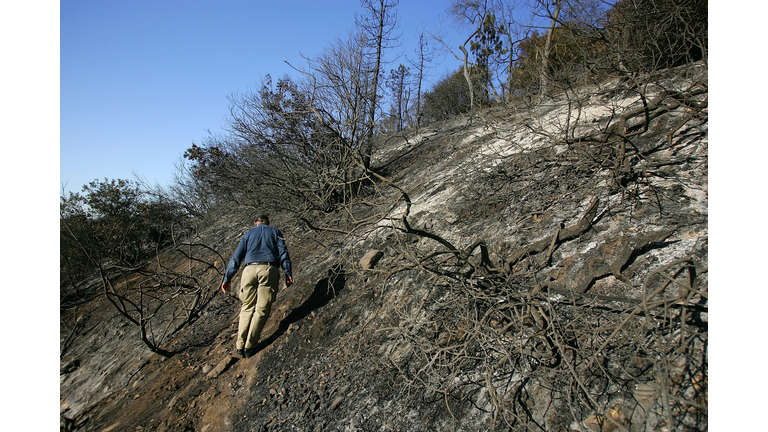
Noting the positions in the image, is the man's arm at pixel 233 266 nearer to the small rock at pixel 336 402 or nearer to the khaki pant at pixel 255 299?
the khaki pant at pixel 255 299

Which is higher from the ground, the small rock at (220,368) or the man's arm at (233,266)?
the man's arm at (233,266)

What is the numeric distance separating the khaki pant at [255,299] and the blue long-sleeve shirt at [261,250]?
0.41 ft

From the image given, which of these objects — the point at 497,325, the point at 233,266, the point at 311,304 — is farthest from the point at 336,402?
the point at 233,266

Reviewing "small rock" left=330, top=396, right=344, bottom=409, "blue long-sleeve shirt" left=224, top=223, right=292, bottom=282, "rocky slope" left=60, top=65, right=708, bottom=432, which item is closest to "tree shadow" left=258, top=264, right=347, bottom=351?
"rocky slope" left=60, top=65, right=708, bottom=432

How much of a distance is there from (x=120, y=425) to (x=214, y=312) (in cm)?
240

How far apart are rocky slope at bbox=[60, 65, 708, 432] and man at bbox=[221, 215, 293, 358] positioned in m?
0.30

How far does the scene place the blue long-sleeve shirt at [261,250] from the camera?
4.84m

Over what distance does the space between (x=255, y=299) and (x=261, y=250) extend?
69 centimetres

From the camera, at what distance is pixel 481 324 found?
9.45 feet

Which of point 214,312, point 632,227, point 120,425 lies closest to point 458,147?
point 632,227

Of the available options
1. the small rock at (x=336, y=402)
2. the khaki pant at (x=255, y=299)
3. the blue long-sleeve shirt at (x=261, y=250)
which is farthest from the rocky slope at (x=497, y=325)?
the blue long-sleeve shirt at (x=261, y=250)

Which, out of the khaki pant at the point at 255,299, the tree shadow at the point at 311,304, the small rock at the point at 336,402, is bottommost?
the small rock at the point at 336,402

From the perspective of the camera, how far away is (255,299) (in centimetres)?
487

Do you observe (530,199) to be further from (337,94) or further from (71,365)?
(71,365)
